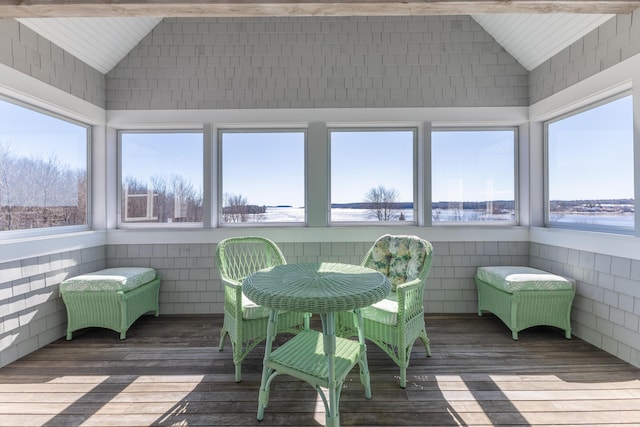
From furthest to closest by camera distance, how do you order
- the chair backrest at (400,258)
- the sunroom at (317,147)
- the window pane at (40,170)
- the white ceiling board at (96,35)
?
the sunroom at (317,147)
the white ceiling board at (96,35)
the window pane at (40,170)
the chair backrest at (400,258)

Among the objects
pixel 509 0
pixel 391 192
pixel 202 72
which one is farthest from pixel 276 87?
pixel 509 0

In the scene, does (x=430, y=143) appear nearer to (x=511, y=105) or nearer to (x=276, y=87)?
(x=511, y=105)

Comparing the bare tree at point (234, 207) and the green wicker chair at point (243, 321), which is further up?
the bare tree at point (234, 207)

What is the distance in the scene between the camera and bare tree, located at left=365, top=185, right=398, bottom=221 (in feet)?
11.8

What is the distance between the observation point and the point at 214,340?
2.79 metres

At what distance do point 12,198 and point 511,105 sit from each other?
5272 mm

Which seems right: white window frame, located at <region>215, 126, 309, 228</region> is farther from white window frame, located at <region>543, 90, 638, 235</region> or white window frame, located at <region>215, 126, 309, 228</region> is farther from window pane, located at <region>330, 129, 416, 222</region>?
white window frame, located at <region>543, 90, 638, 235</region>

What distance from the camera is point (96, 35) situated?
299cm

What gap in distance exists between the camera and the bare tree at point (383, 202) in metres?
3.60

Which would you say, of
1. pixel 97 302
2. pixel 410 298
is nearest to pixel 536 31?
pixel 410 298

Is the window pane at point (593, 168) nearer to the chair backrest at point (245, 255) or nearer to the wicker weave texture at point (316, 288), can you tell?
the wicker weave texture at point (316, 288)

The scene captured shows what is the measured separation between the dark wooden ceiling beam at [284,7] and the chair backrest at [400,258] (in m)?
1.80

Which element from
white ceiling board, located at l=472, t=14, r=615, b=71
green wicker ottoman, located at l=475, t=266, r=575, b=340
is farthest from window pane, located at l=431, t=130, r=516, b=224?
green wicker ottoman, located at l=475, t=266, r=575, b=340

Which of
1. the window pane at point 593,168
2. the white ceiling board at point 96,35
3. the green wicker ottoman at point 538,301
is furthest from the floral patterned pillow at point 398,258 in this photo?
the white ceiling board at point 96,35
